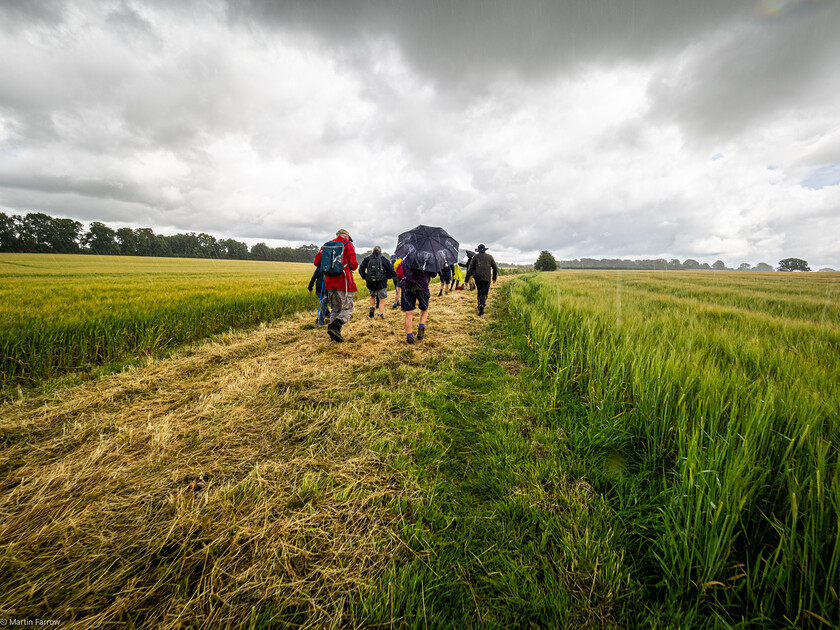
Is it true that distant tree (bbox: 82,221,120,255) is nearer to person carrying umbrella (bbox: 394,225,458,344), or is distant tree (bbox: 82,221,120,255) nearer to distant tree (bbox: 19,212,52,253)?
distant tree (bbox: 19,212,52,253)

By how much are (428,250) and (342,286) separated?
7.71 feet

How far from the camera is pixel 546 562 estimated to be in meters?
1.77

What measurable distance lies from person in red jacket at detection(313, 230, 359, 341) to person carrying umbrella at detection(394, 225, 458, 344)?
4.41 feet

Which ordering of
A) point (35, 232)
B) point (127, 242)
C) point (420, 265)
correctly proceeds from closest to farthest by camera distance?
point (420, 265) → point (35, 232) → point (127, 242)

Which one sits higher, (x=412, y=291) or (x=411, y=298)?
(x=412, y=291)

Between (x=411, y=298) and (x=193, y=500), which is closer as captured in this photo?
(x=193, y=500)

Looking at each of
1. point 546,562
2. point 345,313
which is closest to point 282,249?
point 345,313

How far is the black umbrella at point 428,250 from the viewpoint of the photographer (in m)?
6.48

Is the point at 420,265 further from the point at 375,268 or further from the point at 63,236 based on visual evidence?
the point at 63,236

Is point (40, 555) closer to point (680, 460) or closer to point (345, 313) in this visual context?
point (680, 460)

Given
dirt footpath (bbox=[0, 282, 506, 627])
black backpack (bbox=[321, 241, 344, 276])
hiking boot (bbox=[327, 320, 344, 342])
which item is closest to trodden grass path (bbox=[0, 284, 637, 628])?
dirt footpath (bbox=[0, 282, 506, 627])

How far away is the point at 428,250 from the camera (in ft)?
21.7

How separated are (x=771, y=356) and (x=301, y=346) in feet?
26.5

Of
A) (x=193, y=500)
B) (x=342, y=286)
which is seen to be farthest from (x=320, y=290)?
(x=193, y=500)
